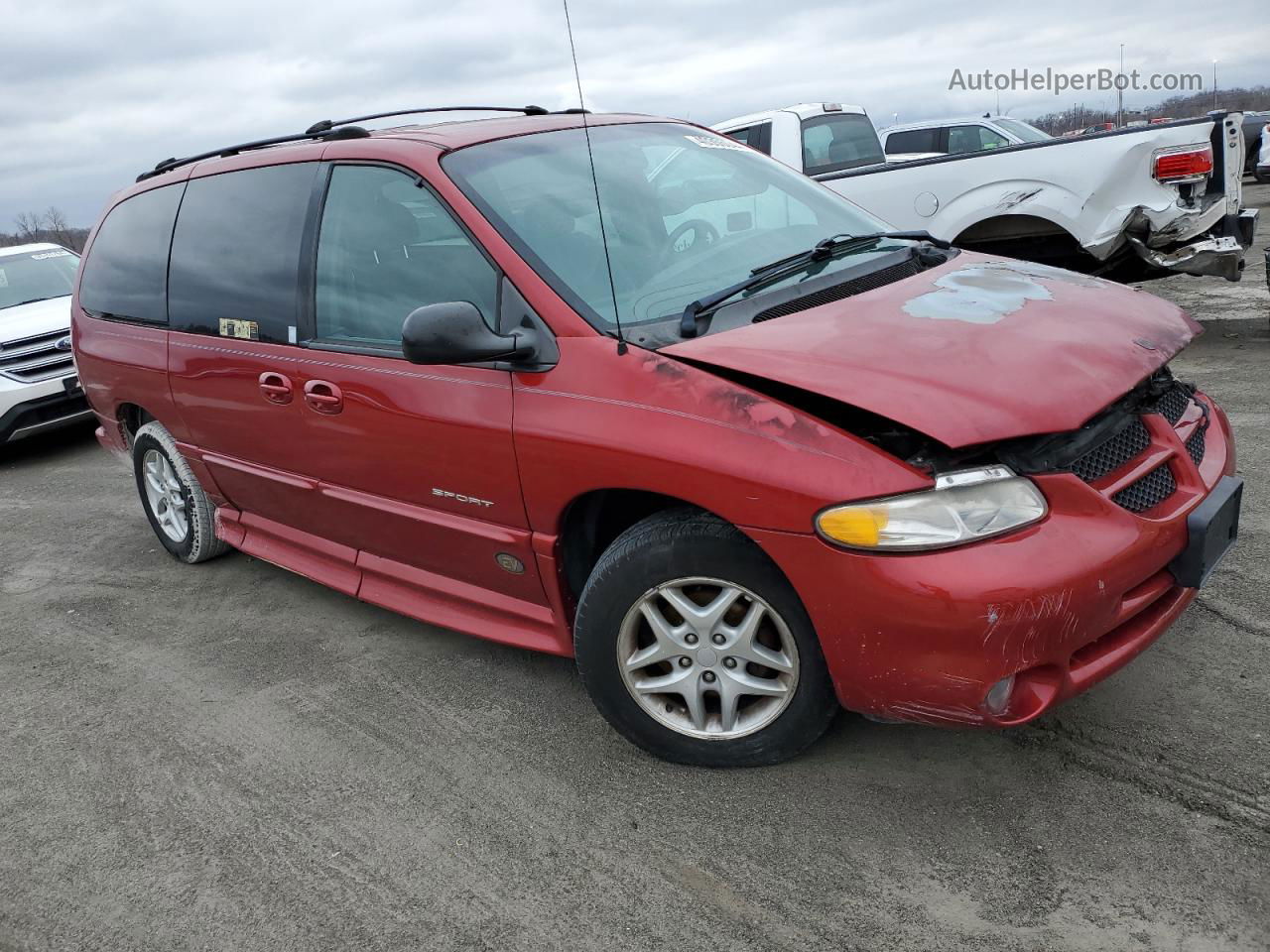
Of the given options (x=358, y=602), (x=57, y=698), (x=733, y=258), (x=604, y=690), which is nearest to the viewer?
(x=604, y=690)

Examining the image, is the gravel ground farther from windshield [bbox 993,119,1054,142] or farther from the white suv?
windshield [bbox 993,119,1054,142]

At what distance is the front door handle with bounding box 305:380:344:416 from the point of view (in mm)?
3367

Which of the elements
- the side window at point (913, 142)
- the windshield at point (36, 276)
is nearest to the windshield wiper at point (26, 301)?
the windshield at point (36, 276)

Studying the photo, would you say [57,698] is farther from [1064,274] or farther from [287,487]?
[1064,274]

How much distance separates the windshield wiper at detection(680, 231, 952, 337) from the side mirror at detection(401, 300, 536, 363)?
0.46m

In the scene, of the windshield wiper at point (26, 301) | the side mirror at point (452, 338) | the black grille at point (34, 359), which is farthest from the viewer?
the windshield wiper at point (26, 301)

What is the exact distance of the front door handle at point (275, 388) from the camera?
357cm

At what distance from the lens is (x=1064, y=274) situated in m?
3.25

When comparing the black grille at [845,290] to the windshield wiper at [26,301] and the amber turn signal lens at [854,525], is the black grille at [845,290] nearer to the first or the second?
the amber turn signal lens at [854,525]

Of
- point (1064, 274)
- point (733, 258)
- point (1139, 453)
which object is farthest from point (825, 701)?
point (1064, 274)

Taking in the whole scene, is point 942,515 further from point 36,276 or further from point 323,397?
point 36,276

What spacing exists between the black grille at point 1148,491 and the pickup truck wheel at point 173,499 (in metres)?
3.76

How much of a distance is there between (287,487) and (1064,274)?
9.14ft

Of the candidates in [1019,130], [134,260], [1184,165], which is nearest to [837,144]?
[1184,165]
